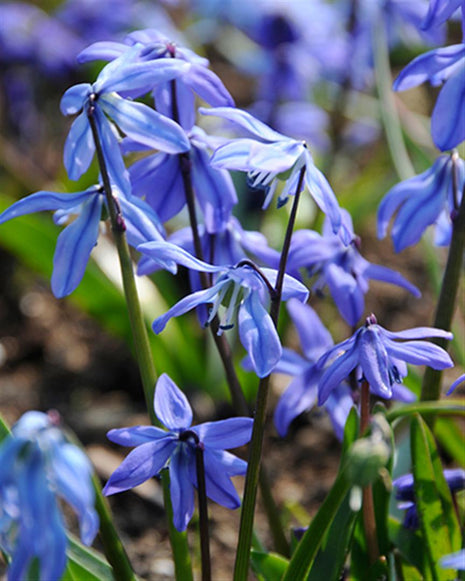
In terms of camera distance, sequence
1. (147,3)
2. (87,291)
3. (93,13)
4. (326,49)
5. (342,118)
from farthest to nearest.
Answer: (147,3), (93,13), (326,49), (342,118), (87,291)

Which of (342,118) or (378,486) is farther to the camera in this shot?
(342,118)

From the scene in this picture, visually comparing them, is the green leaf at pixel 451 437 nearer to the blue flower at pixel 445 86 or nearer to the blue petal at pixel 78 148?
the blue flower at pixel 445 86

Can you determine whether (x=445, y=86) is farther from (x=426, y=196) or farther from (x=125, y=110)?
(x=125, y=110)

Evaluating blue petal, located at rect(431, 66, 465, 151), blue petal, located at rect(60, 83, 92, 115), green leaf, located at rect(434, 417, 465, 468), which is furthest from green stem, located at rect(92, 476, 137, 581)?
green leaf, located at rect(434, 417, 465, 468)

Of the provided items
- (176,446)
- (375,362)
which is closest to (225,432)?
(176,446)

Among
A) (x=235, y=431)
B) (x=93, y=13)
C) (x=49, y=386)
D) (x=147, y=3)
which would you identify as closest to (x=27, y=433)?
(x=235, y=431)

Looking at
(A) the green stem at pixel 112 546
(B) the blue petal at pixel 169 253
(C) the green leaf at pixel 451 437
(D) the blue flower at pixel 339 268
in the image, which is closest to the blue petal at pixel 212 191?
(D) the blue flower at pixel 339 268

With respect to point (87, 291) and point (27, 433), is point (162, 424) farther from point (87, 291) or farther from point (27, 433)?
point (87, 291)

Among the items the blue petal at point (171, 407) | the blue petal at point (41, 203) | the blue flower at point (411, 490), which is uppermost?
the blue petal at point (41, 203)
